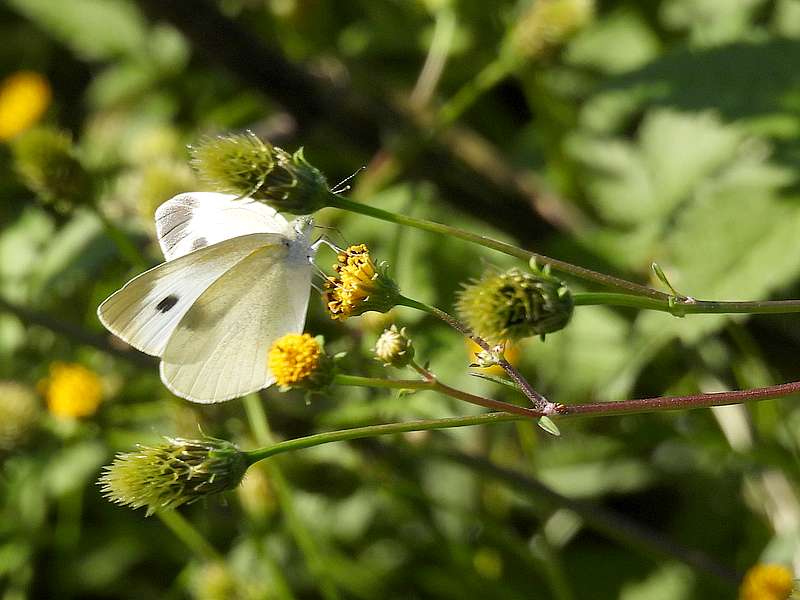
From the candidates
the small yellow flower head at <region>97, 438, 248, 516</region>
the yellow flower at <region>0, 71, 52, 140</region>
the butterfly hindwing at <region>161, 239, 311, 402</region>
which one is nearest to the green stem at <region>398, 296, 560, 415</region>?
the small yellow flower head at <region>97, 438, 248, 516</region>

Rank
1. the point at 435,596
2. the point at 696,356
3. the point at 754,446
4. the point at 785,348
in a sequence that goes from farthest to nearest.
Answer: the point at 435,596, the point at 785,348, the point at 696,356, the point at 754,446

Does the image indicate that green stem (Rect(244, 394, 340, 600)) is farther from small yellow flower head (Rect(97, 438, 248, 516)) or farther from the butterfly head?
small yellow flower head (Rect(97, 438, 248, 516))

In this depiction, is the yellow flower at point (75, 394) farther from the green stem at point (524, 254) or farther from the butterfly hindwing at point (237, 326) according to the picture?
the green stem at point (524, 254)

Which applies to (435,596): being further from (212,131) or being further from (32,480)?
(212,131)

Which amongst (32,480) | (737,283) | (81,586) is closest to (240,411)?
(32,480)

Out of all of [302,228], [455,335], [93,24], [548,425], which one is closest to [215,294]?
[302,228]

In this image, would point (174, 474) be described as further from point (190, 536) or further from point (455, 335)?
point (190, 536)
